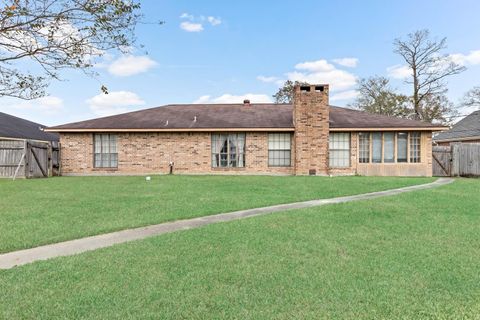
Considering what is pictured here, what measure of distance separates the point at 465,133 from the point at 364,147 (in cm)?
1485

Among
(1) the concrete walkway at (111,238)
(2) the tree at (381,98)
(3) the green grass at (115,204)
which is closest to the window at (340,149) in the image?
(3) the green grass at (115,204)

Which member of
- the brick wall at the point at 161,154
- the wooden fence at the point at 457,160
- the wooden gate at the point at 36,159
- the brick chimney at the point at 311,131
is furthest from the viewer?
the wooden fence at the point at 457,160

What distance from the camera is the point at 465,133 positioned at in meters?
26.7

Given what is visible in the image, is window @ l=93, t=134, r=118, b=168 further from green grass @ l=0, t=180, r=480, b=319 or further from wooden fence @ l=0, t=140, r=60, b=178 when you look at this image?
green grass @ l=0, t=180, r=480, b=319

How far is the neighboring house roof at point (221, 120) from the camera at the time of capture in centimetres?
→ 1755

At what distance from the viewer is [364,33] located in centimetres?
1833

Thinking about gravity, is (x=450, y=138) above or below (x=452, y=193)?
above

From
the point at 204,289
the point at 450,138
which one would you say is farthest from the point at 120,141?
the point at 450,138

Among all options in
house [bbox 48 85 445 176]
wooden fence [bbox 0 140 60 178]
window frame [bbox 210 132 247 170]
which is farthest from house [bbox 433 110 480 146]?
wooden fence [bbox 0 140 60 178]

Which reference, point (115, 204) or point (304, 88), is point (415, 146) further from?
point (115, 204)

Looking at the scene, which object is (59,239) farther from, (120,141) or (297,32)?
(297,32)

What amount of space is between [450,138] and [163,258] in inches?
1195

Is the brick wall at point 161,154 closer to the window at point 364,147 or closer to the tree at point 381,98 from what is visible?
the window at point 364,147

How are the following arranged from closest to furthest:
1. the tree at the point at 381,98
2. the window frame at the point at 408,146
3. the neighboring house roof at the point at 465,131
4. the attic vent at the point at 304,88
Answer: the attic vent at the point at 304,88 → the window frame at the point at 408,146 → the neighboring house roof at the point at 465,131 → the tree at the point at 381,98
